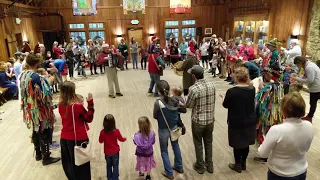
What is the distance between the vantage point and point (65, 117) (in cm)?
262

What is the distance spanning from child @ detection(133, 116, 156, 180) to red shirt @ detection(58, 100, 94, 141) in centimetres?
62

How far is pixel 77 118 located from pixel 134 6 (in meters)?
11.5

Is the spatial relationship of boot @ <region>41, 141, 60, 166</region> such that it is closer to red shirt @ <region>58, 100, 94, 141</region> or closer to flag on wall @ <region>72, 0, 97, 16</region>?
red shirt @ <region>58, 100, 94, 141</region>

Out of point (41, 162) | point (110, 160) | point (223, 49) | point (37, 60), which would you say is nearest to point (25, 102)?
point (37, 60)

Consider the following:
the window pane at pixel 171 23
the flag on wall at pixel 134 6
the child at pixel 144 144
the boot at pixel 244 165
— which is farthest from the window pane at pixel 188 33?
the child at pixel 144 144

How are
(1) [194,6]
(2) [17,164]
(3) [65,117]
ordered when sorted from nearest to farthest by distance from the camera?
1. (3) [65,117]
2. (2) [17,164]
3. (1) [194,6]

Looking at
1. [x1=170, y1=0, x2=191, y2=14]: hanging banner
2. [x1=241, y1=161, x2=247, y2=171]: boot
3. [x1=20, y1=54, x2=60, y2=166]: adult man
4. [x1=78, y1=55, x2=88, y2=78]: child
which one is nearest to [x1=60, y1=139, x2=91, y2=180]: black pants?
[x1=20, y1=54, x2=60, y2=166]: adult man

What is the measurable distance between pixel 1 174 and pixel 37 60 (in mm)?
1725

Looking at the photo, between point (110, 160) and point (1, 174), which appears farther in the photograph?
point (1, 174)

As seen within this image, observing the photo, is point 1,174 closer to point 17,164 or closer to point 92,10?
point 17,164

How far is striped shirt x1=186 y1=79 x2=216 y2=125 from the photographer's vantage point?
3.00m

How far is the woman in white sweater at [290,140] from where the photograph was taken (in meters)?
1.80

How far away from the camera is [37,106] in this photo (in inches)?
136

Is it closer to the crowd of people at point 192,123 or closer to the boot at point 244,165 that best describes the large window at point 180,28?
the crowd of people at point 192,123
